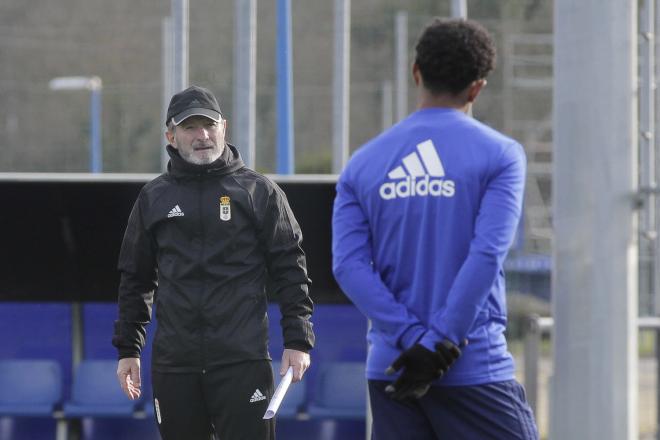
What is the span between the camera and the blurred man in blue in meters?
3.15

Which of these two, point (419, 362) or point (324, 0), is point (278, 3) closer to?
point (419, 362)

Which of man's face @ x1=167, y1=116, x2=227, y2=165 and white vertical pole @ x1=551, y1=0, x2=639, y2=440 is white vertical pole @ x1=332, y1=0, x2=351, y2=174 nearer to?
man's face @ x1=167, y1=116, x2=227, y2=165

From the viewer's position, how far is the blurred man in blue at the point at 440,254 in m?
3.15

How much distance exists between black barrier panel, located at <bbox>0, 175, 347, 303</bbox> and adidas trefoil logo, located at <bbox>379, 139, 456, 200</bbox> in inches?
147

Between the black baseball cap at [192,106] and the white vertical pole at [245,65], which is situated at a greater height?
the white vertical pole at [245,65]

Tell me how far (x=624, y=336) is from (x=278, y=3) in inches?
197

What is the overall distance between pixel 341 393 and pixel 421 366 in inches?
184

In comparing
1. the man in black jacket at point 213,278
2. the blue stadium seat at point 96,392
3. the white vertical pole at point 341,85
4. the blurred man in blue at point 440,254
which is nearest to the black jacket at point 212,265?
the man in black jacket at point 213,278

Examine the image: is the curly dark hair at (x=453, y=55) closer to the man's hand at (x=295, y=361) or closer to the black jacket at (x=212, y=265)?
the black jacket at (x=212, y=265)

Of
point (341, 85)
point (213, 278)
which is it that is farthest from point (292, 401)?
point (213, 278)

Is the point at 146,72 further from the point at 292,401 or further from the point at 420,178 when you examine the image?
the point at 420,178

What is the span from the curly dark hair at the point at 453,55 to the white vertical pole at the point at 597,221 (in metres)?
1.11

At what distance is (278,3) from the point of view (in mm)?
8805

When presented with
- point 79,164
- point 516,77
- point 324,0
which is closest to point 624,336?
point 324,0
